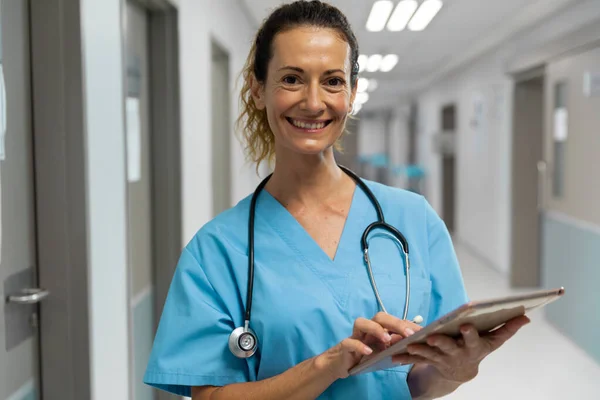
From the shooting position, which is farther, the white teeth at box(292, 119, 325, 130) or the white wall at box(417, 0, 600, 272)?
the white wall at box(417, 0, 600, 272)

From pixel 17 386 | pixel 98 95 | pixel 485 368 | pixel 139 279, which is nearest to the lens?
pixel 17 386

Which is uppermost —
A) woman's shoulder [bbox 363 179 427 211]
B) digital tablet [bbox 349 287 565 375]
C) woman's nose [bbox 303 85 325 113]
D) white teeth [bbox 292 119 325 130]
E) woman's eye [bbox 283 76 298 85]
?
woman's eye [bbox 283 76 298 85]

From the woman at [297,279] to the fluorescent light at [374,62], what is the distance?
5192 millimetres

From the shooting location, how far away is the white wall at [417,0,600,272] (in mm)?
4147

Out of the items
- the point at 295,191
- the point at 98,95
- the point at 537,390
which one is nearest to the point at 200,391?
the point at 295,191

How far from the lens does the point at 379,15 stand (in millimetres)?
3979

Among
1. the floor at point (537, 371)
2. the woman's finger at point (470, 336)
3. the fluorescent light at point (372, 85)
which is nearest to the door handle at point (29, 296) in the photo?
the woman's finger at point (470, 336)

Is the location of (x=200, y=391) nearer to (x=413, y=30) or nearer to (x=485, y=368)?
(x=485, y=368)

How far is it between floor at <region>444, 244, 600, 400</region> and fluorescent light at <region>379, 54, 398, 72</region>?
316cm

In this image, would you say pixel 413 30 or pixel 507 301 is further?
pixel 413 30

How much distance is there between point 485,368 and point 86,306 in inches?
95.0

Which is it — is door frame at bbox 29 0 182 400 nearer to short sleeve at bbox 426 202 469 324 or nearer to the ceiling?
short sleeve at bbox 426 202 469 324

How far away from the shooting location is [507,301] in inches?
23.7

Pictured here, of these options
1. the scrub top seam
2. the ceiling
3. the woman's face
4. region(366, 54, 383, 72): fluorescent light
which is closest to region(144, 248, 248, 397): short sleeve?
the scrub top seam
